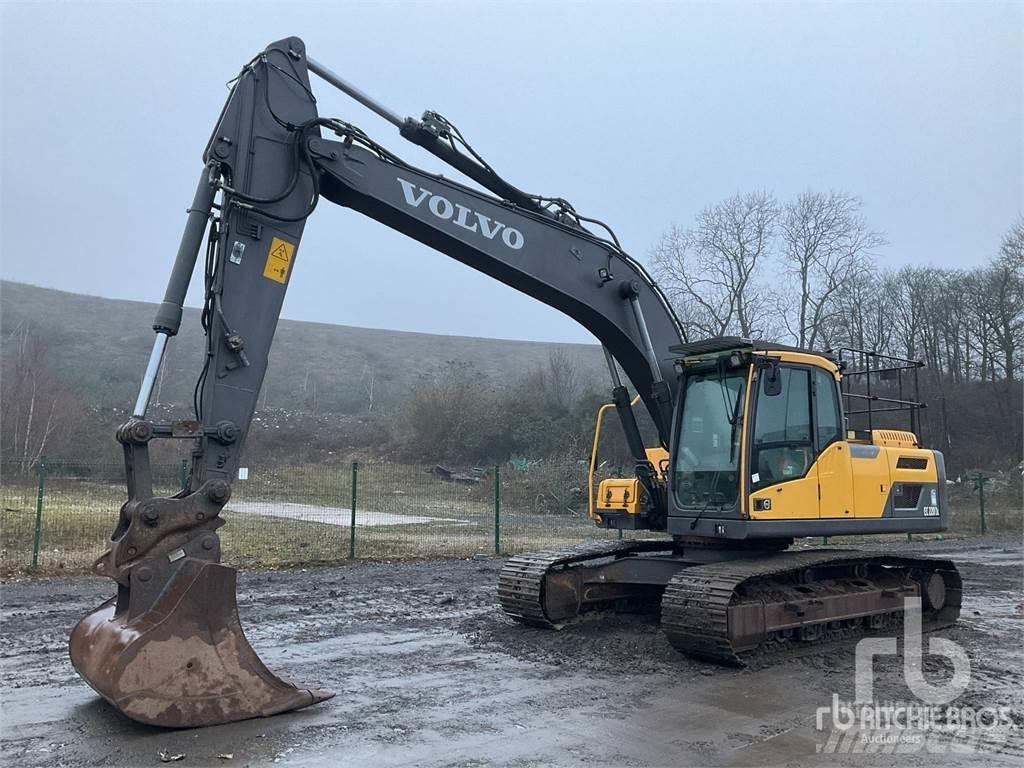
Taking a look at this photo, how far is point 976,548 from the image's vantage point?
1952cm

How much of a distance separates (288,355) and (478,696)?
62279 millimetres

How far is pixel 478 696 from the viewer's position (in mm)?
6117

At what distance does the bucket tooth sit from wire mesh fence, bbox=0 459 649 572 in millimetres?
4173

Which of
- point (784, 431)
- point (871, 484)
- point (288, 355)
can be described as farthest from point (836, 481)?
point (288, 355)

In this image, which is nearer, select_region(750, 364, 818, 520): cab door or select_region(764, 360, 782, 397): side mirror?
select_region(750, 364, 818, 520): cab door

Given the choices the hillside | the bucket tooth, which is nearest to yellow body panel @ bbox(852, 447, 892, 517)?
the bucket tooth

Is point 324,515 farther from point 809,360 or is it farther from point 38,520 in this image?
point 809,360

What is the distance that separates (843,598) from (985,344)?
3307 cm

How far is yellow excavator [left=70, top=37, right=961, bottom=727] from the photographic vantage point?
17.3ft

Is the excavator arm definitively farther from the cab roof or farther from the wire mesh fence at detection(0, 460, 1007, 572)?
the wire mesh fence at detection(0, 460, 1007, 572)

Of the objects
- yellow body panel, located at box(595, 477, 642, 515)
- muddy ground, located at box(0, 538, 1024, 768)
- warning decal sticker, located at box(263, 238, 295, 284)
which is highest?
warning decal sticker, located at box(263, 238, 295, 284)

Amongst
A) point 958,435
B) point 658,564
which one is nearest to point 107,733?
point 658,564

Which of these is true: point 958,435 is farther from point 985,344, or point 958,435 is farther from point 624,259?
point 624,259

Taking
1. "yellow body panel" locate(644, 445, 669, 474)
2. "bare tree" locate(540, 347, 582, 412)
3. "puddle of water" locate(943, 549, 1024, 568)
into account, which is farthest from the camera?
"bare tree" locate(540, 347, 582, 412)
